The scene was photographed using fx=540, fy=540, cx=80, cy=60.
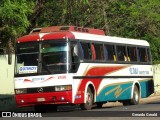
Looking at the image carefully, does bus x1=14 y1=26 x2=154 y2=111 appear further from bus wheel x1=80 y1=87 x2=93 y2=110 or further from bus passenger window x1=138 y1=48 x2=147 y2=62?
bus passenger window x1=138 y1=48 x2=147 y2=62

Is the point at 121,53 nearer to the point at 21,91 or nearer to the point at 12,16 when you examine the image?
the point at 12,16

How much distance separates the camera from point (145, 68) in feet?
91.1

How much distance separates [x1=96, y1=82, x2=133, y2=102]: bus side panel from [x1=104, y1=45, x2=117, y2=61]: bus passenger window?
122 centimetres

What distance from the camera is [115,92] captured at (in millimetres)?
24391

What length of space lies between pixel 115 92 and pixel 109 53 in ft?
6.08

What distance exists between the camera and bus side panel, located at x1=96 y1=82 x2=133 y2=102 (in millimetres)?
23089

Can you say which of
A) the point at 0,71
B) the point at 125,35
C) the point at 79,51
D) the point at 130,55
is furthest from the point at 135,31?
the point at 79,51

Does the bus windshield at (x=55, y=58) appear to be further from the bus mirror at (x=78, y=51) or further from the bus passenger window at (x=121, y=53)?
the bus passenger window at (x=121, y=53)

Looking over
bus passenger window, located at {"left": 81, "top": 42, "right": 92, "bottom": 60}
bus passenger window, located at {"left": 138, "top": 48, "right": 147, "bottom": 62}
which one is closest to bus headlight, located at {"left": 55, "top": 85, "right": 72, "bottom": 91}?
bus passenger window, located at {"left": 81, "top": 42, "right": 92, "bottom": 60}

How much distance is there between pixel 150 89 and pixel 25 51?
9846mm

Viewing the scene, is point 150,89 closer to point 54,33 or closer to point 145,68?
point 145,68

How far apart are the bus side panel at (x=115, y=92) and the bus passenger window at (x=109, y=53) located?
122 cm

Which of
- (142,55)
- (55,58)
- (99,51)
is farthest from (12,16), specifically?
(142,55)

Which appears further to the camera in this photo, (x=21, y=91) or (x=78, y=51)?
(x=78, y=51)
